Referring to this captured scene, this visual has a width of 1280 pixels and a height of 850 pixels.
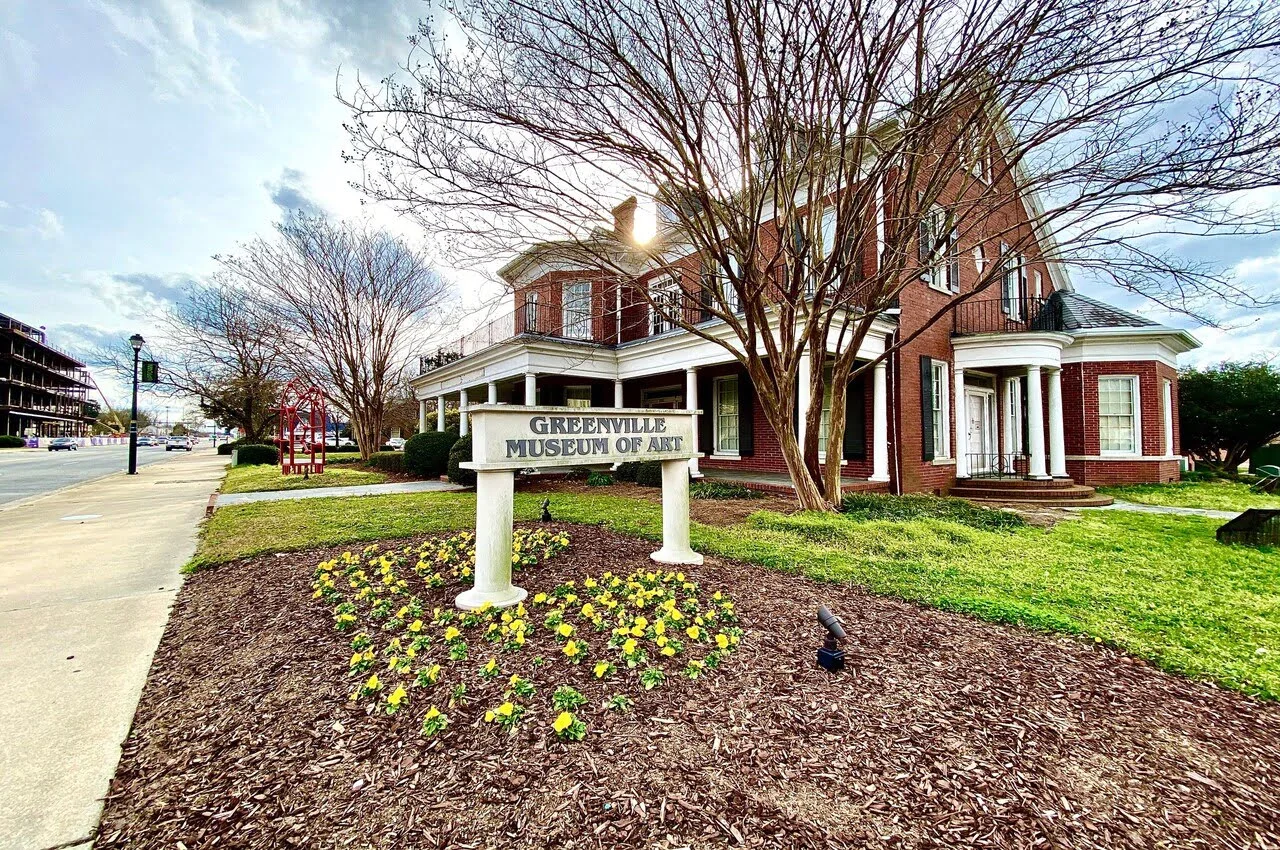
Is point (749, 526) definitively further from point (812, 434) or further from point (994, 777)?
point (994, 777)

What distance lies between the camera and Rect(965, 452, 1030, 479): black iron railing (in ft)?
39.8

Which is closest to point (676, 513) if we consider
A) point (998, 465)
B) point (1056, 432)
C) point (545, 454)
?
point (545, 454)

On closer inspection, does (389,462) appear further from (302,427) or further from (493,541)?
(493,541)

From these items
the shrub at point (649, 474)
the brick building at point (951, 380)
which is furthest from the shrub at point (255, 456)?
the shrub at point (649, 474)

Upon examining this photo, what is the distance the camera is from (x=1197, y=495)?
35.9 feet

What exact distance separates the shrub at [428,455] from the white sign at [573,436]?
1174 centimetres

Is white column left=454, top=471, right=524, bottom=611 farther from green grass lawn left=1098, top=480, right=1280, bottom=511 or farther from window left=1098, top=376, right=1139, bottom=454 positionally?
window left=1098, top=376, right=1139, bottom=454

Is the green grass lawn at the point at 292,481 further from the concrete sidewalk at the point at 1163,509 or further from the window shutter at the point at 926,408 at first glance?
the concrete sidewalk at the point at 1163,509

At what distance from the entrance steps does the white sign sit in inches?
338

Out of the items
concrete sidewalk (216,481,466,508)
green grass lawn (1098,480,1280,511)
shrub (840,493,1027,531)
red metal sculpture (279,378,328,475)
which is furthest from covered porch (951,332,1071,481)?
red metal sculpture (279,378,328,475)

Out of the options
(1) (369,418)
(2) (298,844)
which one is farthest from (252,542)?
(1) (369,418)

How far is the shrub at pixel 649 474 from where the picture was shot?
1180cm

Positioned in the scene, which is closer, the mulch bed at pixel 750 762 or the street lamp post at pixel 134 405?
the mulch bed at pixel 750 762

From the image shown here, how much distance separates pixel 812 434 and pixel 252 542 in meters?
7.64
